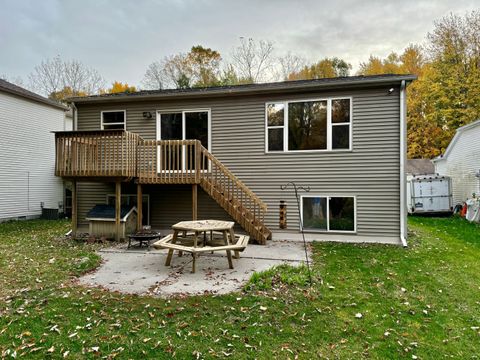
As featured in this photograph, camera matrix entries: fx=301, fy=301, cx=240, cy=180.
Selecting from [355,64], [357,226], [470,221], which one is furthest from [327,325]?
[355,64]

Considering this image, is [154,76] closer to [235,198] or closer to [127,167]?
[127,167]

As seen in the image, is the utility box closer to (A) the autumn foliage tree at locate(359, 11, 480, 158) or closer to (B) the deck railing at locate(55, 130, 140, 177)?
(A) the autumn foliage tree at locate(359, 11, 480, 158)

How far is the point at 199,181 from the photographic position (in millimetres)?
8328

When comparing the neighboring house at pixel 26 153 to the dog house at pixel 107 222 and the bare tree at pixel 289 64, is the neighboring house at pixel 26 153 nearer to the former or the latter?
the dog house at pixel 107 222

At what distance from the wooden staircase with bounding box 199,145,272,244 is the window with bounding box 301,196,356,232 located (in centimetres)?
128

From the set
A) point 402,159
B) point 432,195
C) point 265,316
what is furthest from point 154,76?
point 265,316

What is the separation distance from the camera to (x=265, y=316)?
151 inches

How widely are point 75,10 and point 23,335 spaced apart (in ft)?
59.0

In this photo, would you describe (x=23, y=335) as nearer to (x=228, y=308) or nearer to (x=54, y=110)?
(x=228, y=308)

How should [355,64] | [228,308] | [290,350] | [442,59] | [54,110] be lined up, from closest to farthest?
[290,350] → [228,308] → [54,110] → [442,59] → [355,64]

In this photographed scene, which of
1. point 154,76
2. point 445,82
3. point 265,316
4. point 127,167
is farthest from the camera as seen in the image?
point 154,76

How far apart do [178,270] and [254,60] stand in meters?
22.8

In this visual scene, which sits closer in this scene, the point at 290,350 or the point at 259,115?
the point at 290,350

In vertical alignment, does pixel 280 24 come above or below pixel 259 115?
above
